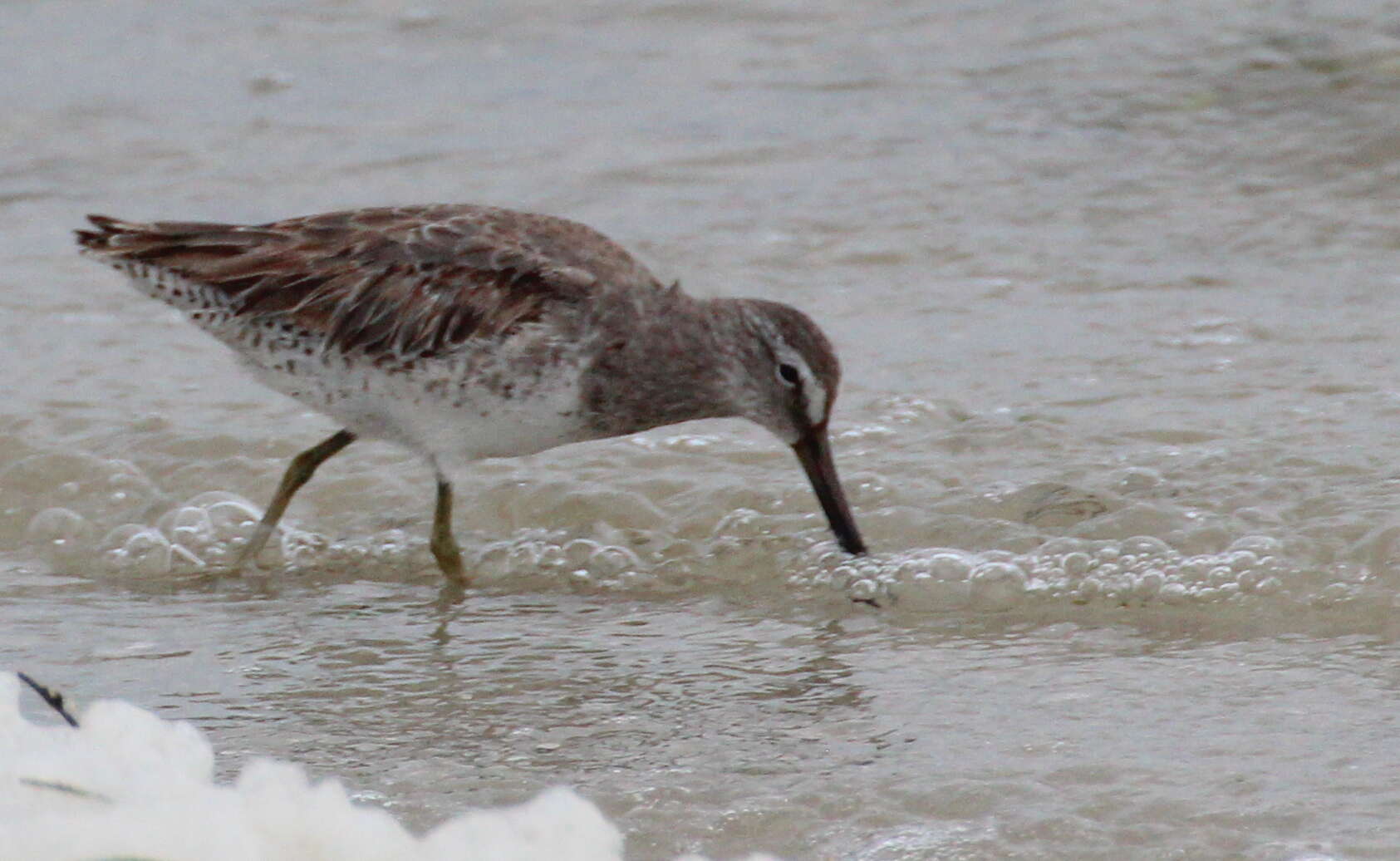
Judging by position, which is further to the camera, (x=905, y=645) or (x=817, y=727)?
(x=905, y=645)

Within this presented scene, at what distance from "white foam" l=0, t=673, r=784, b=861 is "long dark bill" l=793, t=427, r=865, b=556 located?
3649 millimetres

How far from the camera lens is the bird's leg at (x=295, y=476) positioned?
576 cm

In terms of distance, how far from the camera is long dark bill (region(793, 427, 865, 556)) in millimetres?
5371

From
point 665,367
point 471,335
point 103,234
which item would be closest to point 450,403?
point 471,335

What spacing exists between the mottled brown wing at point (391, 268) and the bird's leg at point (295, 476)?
470 millimetres

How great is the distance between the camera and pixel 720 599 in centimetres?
526

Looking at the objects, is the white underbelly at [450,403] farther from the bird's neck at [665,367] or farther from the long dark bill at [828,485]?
the long dark bill at [828,485]

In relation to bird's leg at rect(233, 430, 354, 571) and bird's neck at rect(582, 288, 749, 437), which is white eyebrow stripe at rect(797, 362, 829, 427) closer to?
bird's neck at rect(582, 288, 749, 437)

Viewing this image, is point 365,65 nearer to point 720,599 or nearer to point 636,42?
point 636,42

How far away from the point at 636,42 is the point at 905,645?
22.8 feet

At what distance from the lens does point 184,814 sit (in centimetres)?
153

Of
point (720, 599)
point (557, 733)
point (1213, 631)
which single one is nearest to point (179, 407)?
point (720, 599)

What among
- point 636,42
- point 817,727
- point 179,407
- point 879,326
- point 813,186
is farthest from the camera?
point 636,42

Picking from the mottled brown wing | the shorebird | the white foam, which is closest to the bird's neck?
the shorebird
